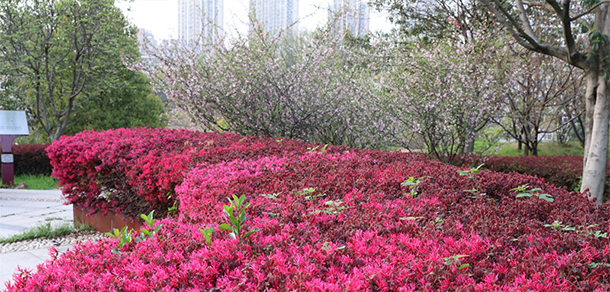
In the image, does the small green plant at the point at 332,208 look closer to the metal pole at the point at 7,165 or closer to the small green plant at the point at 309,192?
the small green plant at the point at 309,192

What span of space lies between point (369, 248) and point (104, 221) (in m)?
4.21

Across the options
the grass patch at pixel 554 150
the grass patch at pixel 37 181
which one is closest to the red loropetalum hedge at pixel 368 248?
the grass patch at pixel 37 181

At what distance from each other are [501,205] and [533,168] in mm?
4832

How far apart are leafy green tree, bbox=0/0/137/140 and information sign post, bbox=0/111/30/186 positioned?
52.9 inches

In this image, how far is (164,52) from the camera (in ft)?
22.2

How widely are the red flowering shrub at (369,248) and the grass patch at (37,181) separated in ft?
30.5

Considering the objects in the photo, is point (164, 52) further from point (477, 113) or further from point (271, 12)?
point (477, 113)

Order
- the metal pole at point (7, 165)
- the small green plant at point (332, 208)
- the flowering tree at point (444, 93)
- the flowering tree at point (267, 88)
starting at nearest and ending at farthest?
the small green plant at point (332, 208) < the flowering tree at point (444, 93) < the flowering tree at point (267, 88) < the metal pole at point (7, 165)

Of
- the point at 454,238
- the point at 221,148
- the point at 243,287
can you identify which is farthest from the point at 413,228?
the point at 221,148

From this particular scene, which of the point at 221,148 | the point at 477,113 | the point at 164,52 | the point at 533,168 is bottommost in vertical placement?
the point at 533,168

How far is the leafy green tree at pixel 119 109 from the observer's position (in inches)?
521

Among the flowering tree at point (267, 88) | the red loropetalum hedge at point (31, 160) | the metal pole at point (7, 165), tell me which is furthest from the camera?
the red loropetalum hedge at point (31, 160)

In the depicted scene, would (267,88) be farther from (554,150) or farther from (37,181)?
(554,150)

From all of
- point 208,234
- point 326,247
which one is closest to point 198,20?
point 208,234
